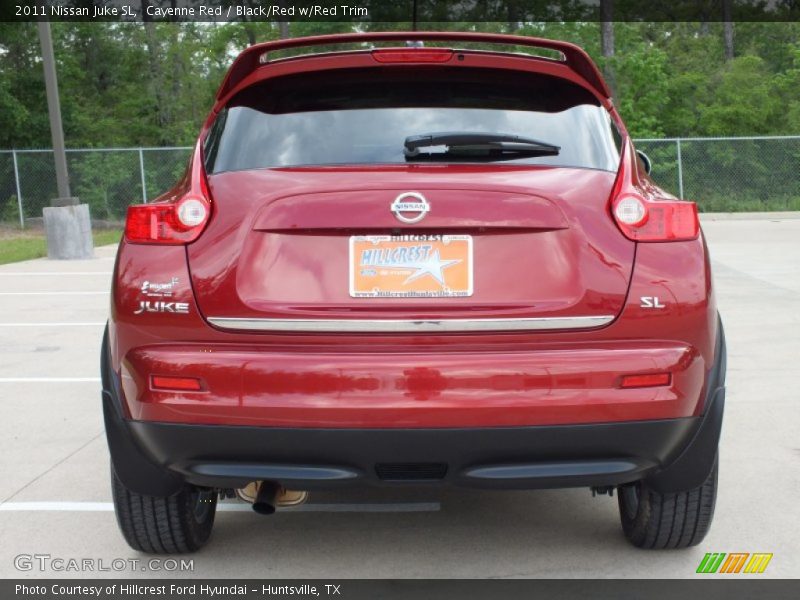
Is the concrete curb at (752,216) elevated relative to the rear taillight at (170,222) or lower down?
lower down

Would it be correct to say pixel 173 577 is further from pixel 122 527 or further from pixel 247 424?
pixel 247 424

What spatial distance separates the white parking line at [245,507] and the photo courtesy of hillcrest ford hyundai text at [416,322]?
1.11 metres

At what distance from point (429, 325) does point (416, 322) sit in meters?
0.04

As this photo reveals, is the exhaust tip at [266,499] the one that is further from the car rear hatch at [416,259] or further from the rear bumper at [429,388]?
the car rear hatch at [416,259]

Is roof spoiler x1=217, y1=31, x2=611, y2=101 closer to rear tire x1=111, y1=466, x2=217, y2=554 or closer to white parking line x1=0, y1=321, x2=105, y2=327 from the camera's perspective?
rear tire x1=111, y1=466, x2=217, y2=554

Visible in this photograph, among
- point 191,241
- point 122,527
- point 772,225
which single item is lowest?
point 772,225

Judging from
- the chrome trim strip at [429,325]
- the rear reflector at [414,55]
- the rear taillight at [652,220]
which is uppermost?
the rear reflector at [414,55]

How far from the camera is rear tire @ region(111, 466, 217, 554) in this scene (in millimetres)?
3426

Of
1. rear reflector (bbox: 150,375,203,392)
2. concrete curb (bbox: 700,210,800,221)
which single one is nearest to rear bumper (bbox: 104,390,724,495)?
rear reflector (bbox: 150,375,203,392)

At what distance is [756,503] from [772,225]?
19.3m

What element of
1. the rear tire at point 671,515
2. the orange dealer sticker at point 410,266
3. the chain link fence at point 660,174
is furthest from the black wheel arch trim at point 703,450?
the chain link fence at point 660,174

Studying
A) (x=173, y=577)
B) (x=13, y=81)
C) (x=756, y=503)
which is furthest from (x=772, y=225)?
(x=13, y=81)

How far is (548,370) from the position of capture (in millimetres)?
2805

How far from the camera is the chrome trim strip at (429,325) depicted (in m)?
2.85
